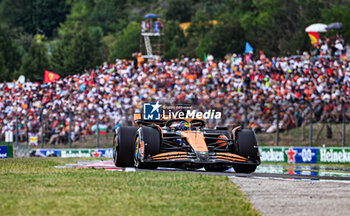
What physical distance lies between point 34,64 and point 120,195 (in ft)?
217

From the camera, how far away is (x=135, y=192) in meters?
10.3

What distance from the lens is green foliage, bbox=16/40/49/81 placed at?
74.2m

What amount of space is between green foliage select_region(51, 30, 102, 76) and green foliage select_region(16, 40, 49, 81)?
127 centimetres

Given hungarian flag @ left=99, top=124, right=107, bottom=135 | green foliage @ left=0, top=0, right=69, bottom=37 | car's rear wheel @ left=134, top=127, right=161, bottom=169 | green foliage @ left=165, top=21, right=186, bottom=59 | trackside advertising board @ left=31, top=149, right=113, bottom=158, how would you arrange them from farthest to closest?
green foliage @ left=0, top=0, right=69, bottom=37, green foliage @ left=165, top=21, right=186, bottom=59, hungarian flag @ left=99, top=124, right=107, bottom=135, trackside advertising board @ left=31, top=149, right=113, bottom=158, car's rear wheel @ left=134, top=127, right=161, bottom=169

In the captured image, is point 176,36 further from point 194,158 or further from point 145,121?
point 194,158

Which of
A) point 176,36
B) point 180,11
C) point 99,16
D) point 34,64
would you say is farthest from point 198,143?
point 99,16

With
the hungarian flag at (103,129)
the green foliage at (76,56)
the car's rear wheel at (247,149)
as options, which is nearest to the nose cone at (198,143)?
the car's rear wheel at (247,149)

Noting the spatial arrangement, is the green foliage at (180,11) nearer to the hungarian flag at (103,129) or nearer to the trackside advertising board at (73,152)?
the trackside advertising board at (73,152)

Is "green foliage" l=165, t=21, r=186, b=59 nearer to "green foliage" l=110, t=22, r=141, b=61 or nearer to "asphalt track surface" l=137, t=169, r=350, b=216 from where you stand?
"green foliage" l=110, t=22, r=141, b=61

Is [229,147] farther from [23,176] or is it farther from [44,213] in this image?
[44,213]

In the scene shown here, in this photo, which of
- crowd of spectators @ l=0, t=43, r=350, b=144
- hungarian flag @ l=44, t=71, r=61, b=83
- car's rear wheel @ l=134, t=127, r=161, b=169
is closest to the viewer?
car's rear wheel @ l=134, t=127, r=161, b=169

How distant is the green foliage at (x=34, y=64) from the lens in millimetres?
74188

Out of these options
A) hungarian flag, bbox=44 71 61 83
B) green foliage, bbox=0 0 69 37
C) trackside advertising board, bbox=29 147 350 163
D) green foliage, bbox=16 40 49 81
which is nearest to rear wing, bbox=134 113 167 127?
trackside advertising board, bbox=29 147 350 163

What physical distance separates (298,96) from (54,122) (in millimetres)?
10515
